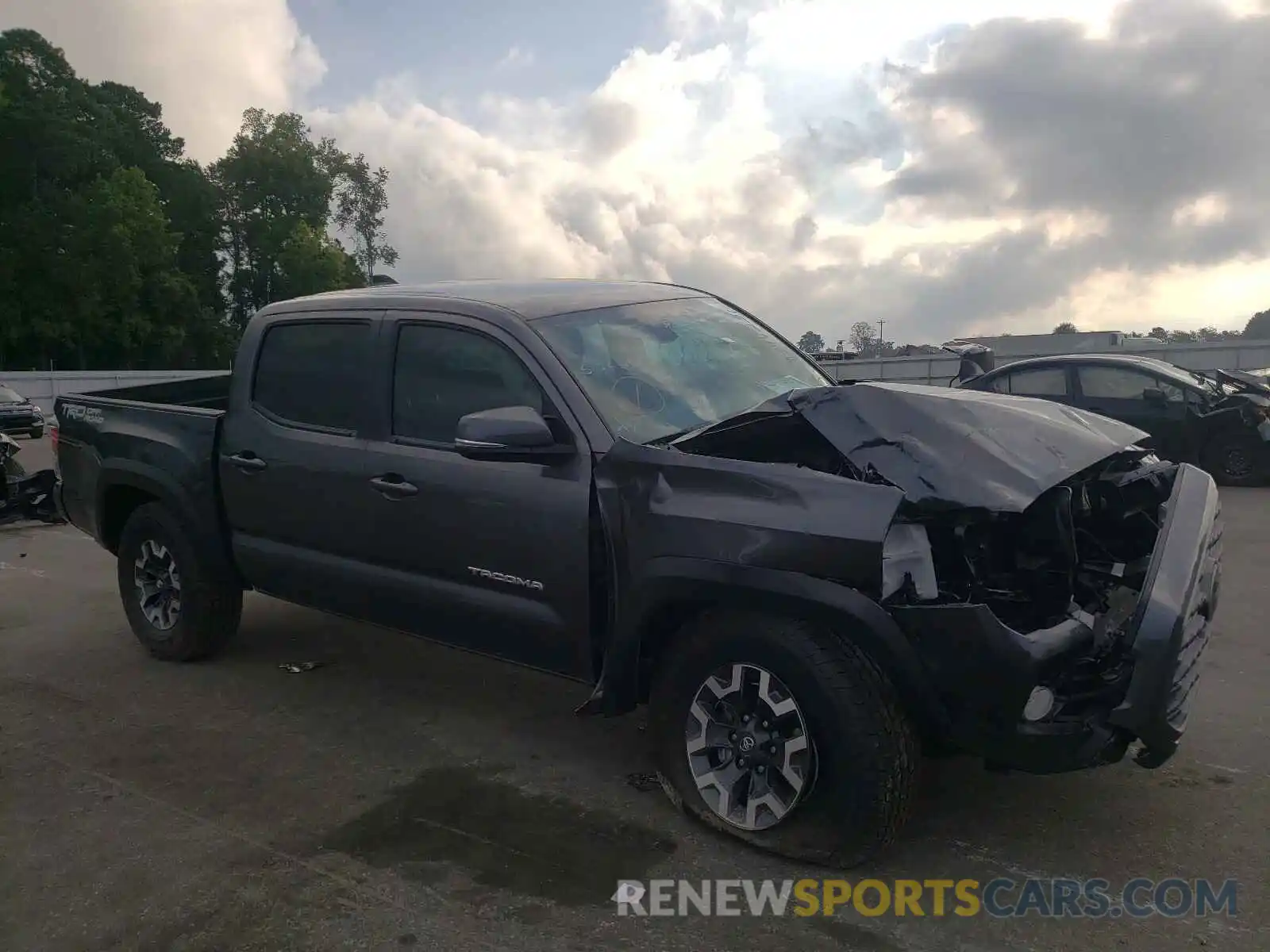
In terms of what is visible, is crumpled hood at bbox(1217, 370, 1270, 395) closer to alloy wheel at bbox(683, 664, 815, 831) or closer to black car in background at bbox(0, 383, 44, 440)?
alloy wheel at bbox(683, 664, 815, 831)

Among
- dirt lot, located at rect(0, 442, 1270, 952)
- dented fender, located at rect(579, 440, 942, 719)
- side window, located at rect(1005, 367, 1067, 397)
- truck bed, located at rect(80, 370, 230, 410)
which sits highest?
side window, located at rect(1005, 367, 1067, 397)

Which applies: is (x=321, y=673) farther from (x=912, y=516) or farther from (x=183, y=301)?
(x=183, y=301)

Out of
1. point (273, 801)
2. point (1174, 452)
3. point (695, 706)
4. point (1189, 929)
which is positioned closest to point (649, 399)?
point (695, 706)

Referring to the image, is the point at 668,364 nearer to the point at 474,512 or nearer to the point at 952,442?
the point at 474,512

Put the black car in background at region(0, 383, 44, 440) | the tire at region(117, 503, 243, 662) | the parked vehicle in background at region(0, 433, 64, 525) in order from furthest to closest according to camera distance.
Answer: the black car in background at region(0, 383, 44, 440) → the parked vehicle in background at region(0, 433, 64, 525) → the tire at region(117, 503, 243, 662)

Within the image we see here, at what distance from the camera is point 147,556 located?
5551 millimetres

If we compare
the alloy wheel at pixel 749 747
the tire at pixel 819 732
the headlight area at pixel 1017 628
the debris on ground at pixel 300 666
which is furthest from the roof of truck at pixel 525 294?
the debris on ground at pixel 300 666

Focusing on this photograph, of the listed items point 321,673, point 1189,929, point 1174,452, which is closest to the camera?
point 1189,929

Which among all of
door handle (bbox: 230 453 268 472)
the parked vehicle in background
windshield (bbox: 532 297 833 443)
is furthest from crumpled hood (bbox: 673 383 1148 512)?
the parked vehicle in background

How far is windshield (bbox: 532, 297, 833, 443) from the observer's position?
12.4 feet

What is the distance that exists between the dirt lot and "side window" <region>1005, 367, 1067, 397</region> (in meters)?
6.48

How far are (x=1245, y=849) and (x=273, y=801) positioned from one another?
3.42 m

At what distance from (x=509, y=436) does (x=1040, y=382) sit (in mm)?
9568

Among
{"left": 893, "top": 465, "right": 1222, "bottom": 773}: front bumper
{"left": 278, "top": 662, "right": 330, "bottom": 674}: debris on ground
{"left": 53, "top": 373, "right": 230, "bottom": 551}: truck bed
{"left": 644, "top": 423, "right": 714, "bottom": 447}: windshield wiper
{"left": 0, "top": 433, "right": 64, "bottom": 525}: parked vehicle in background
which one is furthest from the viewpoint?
{"left": 0, "top": 433, "right": 64, "bottom": 525}: parked vehicle in background
